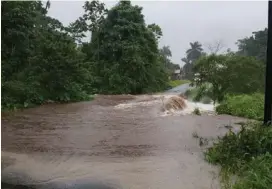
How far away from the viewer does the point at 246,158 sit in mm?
4594

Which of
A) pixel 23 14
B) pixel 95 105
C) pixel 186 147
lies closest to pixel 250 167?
pixel 186 147

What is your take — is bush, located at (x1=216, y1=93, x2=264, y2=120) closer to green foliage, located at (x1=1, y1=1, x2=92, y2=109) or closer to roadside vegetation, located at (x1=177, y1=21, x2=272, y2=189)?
roadside vegetation, located at (x1=177, y1=21, x2=272, y2=189)

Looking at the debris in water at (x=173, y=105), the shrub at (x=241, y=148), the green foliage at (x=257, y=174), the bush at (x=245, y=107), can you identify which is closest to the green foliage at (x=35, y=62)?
the debris in water at (x=173, y=105)

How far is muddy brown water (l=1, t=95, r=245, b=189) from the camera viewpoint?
4199 mm

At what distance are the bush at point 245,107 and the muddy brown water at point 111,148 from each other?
756mm

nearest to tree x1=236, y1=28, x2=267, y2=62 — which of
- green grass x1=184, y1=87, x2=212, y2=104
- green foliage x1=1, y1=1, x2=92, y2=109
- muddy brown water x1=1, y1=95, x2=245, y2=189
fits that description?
green grass x1=184, y1=87, x2=212, y2=104

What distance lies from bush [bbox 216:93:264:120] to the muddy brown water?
756mm

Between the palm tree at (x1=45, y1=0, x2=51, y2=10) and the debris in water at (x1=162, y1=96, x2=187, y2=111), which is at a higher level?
the palm tree at (x1=45, y1=0, x2=51, y2=10)

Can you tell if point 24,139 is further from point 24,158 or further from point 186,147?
point 186,147

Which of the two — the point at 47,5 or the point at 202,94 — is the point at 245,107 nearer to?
the point at 202,94

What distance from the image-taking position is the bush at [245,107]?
30.3 ft

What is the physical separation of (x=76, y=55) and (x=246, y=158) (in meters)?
9.73

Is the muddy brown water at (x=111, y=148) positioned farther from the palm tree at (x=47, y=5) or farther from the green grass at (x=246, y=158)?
the palm tree at (x=47, y=5)

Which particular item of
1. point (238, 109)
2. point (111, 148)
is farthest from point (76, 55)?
point (111, 148)
